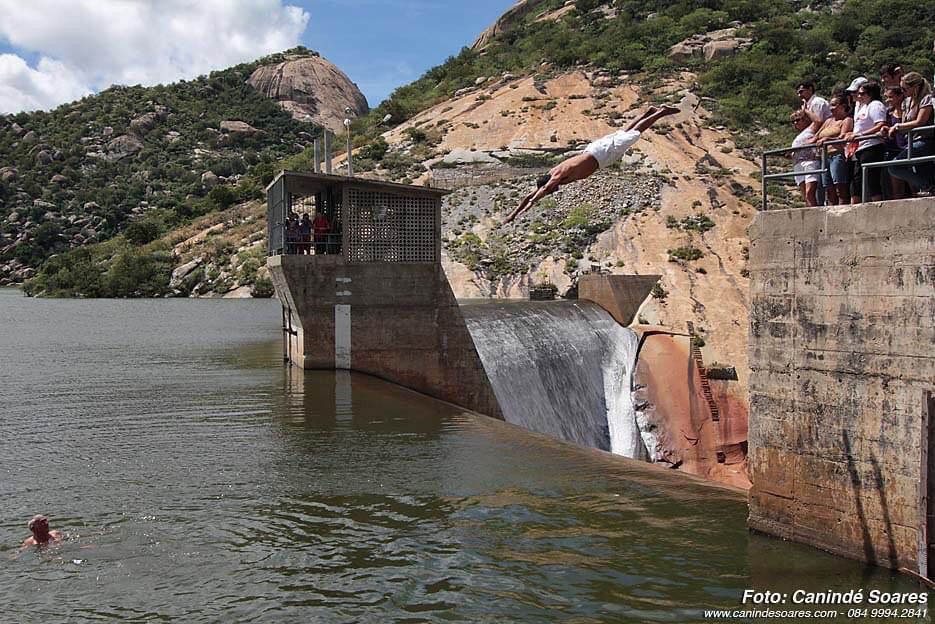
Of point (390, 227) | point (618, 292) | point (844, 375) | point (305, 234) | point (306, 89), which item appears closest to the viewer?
point (844, 375)

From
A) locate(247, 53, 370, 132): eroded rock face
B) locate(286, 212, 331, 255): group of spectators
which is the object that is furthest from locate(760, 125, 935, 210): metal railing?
locate(247, 53, 370, 132): eroded rock face

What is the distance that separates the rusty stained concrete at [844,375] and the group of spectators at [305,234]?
11.8m

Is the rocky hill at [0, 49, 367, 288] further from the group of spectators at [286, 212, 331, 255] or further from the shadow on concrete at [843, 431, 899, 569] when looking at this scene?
the shadow on concrete at [843, 431, 899, 569]

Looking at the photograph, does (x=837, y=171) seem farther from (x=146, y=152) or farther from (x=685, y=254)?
(x=146, y=152)

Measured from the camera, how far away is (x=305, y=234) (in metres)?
19.1

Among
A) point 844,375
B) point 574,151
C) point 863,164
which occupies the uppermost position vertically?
point 574,151

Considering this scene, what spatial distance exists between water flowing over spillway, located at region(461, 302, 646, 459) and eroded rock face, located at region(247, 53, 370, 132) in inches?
4611

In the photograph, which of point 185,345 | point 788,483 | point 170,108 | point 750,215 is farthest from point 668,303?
point 170,108

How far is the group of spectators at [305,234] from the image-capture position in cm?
1900

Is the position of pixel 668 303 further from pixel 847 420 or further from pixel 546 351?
pixel 847 420

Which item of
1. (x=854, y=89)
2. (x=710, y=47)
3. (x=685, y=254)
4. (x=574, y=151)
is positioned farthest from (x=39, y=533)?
(x=710, y=47)

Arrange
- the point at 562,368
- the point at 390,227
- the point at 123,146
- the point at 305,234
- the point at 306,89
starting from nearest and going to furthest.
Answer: the point at 305,234
the point at 390,227
the point at 562,368
the point at 123,146
the point at 306,89

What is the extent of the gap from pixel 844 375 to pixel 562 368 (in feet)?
50.5

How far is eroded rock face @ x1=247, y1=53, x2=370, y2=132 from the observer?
14225 cm
